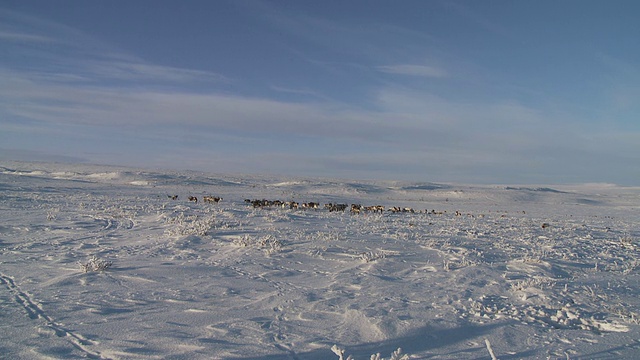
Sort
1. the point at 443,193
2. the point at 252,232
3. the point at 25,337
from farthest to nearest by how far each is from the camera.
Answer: the point at 443,193, the point at 252,232, the point at 25,337

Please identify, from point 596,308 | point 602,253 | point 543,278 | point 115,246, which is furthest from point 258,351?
point 602,253

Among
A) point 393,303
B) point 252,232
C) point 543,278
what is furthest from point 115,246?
point 543,278

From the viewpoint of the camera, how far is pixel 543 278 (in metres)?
7.43

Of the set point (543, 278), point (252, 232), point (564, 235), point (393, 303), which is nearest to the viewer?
point (393, 303)

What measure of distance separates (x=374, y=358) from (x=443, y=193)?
50.2 metres

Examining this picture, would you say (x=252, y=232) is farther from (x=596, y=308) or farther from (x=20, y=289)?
(x=596, y=308)

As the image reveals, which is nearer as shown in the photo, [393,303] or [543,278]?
[393,303]

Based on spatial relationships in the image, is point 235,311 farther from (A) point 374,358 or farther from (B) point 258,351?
(A) point 374,358

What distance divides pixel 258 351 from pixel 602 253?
1000cm

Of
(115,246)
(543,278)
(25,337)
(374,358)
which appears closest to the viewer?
(374,358)

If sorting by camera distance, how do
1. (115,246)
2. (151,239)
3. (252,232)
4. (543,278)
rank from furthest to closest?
(252,232) < (151,239) < (115,246) < (543,278)

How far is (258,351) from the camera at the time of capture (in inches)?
164

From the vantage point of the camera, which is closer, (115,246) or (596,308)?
(596,308)

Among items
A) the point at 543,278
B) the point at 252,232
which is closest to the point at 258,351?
the point at 543,278
